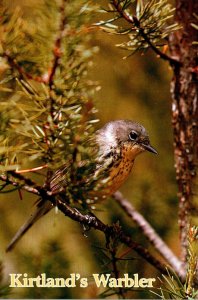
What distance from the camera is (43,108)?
101 cm

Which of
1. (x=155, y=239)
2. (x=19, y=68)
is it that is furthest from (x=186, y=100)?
(x=19, y=68)

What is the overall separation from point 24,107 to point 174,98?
2.12ft

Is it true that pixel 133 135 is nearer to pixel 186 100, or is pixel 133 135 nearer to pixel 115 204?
pixel 115 204

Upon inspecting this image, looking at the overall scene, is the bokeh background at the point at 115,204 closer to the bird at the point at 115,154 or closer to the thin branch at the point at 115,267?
the bird at the point at 115,154

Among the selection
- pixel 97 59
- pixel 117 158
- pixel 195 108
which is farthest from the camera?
pixel 97 59

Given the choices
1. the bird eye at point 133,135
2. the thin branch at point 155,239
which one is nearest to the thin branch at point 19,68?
the thin branch at point 155,239

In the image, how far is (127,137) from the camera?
204cm

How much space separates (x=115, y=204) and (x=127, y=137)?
0.24 metres

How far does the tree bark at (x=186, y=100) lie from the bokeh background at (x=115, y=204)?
11.0 inches

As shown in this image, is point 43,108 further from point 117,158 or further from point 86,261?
point 86,261

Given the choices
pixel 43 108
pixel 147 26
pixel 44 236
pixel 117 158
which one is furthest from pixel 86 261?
pixel 43 108

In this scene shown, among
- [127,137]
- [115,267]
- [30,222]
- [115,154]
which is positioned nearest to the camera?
[115,267]

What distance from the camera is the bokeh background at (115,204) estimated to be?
1.81 metres

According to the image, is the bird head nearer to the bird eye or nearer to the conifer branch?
the bird eye
